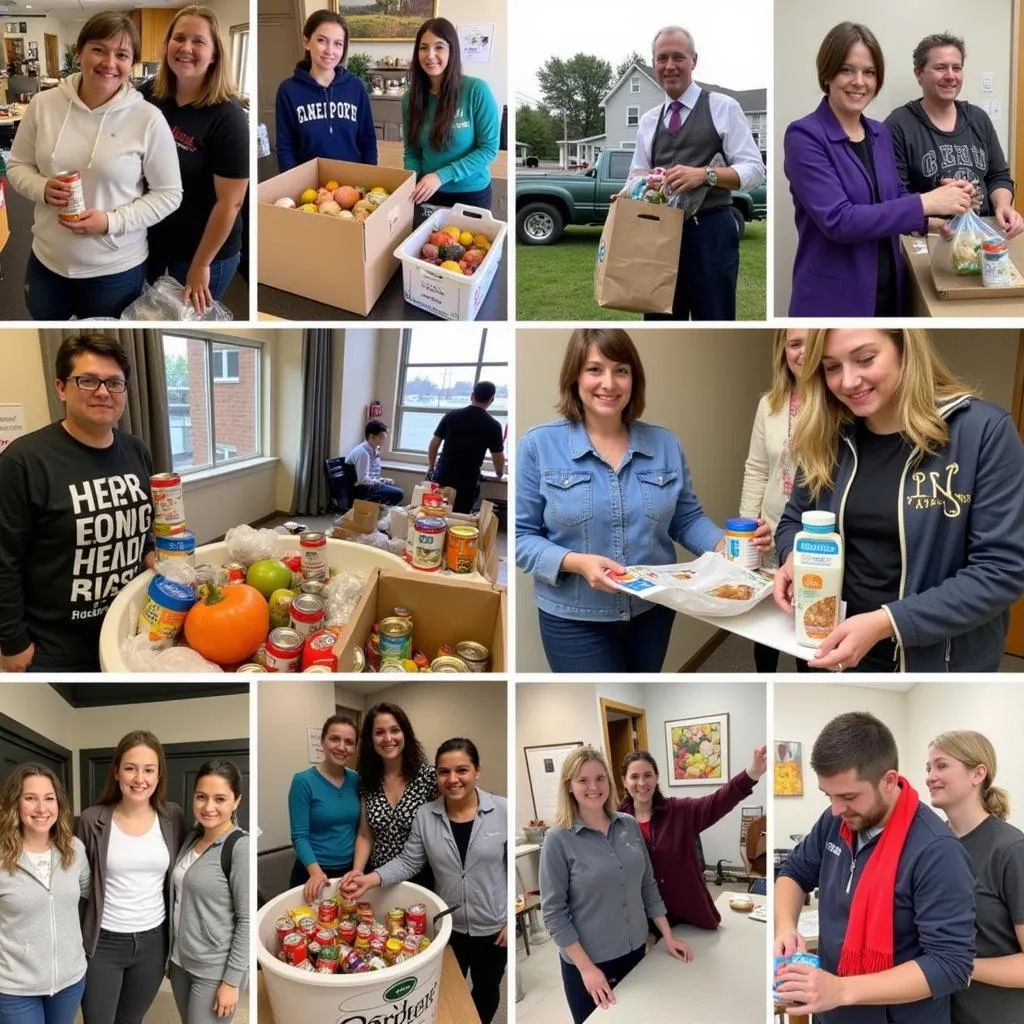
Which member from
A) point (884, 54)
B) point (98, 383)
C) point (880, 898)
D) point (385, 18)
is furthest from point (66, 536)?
point (884, 54)

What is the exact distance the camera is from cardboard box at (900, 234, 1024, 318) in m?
1.69

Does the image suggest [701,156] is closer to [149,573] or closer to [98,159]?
[98,159]

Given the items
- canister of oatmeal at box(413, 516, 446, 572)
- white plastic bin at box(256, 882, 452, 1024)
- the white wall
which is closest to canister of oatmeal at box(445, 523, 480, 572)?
canister of oatmeal at box(413, 516, 446, 572)

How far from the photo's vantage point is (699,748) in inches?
70.4

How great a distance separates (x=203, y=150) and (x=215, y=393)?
469 millimetres

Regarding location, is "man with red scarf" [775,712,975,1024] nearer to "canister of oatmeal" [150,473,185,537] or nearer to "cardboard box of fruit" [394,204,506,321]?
"cardboard box of fruit" [394,204,506,321]

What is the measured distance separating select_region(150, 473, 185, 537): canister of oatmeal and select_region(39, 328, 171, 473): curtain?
5 centimetres

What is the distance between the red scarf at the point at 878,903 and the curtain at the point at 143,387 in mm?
1617

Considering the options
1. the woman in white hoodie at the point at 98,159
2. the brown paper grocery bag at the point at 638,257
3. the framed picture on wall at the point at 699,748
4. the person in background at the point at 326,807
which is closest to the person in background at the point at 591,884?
the framed picture on wall at the point at 699,748

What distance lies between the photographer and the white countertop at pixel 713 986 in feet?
5.91

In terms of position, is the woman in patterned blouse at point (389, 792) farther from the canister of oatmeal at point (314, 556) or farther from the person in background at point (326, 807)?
the canister of oatmeal at point (314, 556)

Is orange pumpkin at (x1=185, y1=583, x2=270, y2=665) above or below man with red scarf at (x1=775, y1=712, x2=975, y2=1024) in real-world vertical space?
above

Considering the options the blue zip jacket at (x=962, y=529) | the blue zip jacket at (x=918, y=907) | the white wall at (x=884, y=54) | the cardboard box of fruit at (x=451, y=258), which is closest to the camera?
the blue zip jacket at (x=962, y=529)

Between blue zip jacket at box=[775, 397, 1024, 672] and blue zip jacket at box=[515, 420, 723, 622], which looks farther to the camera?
blue zip jacket at box=[515, 420, 723, 622]
